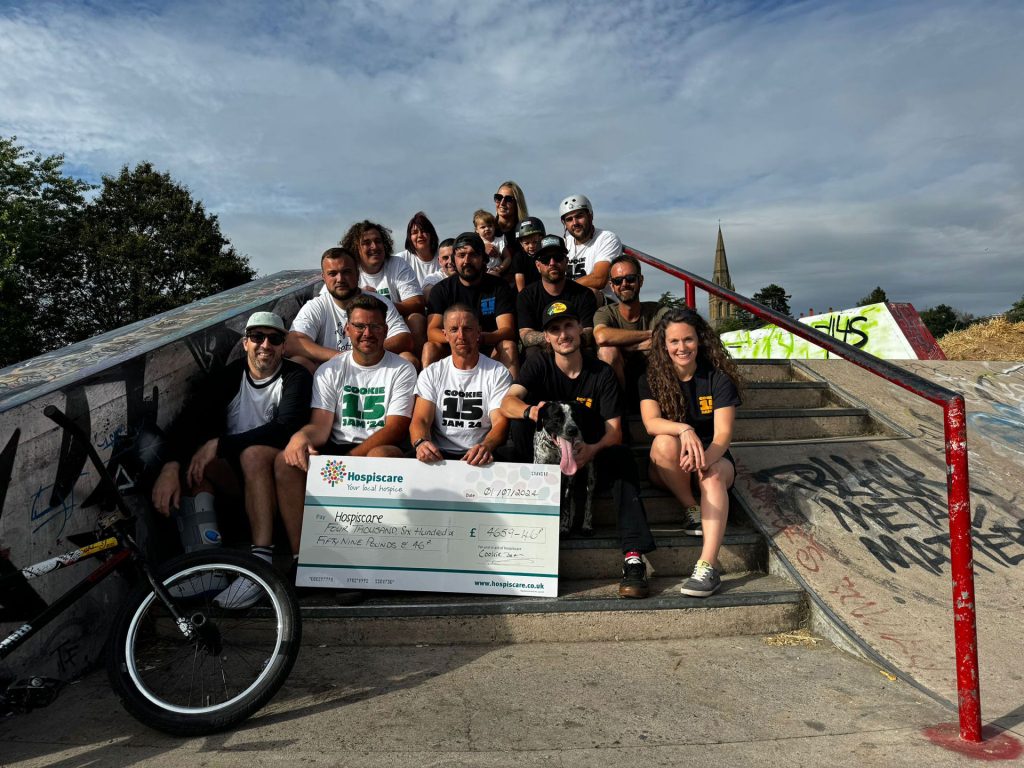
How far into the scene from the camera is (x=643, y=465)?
4613 millimetres

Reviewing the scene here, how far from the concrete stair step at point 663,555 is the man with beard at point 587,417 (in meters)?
0.15

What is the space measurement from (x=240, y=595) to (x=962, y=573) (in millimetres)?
2846

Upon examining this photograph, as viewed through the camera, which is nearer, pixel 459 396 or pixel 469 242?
pixel 459 396

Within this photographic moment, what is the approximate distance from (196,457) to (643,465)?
2851 mm

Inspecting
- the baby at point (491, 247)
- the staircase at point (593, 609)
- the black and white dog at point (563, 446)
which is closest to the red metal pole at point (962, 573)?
the staircase at point (593, 609)

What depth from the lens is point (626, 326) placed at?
492cm

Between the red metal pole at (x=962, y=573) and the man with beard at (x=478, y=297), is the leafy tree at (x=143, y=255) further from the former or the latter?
the red metal pole at (x=962, y=573)

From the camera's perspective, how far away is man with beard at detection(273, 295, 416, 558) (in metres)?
4.00

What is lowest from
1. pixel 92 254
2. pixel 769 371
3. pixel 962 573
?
pixel 962 573

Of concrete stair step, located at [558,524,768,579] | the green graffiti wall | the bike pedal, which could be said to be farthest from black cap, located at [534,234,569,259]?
the green graffiti wall

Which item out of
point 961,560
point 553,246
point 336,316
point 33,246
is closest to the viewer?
point 961,560

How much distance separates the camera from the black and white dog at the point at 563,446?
3.66 meters

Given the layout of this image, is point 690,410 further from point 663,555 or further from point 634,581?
point 634,581

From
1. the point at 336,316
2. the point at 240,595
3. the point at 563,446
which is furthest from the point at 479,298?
the point at 240,595
